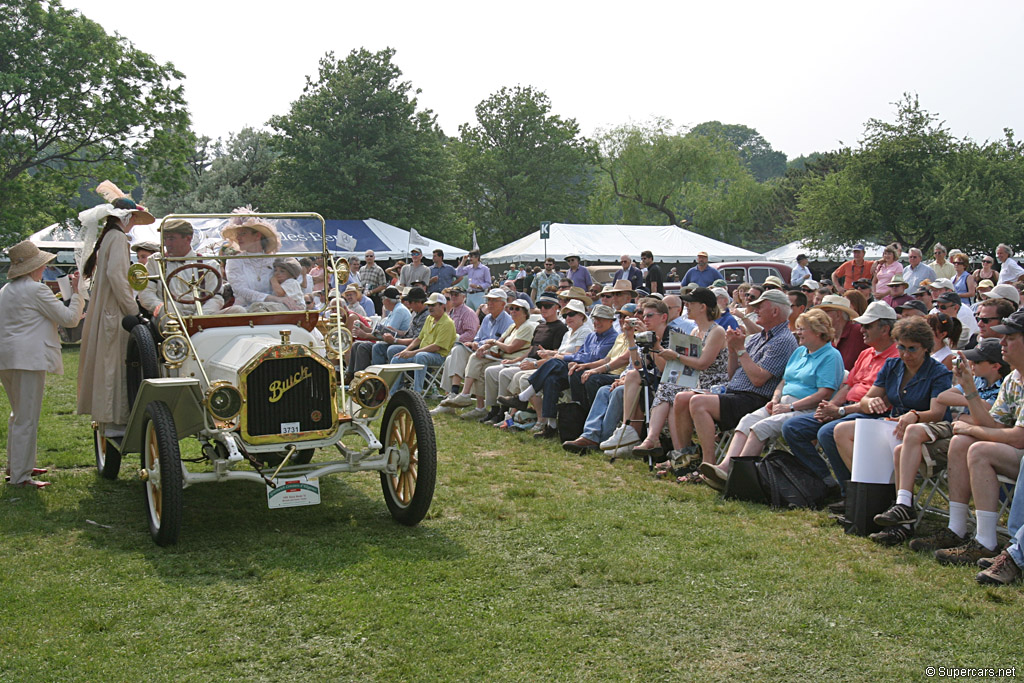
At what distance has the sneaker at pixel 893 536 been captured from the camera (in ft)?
17.9

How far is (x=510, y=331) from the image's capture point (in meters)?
10.9

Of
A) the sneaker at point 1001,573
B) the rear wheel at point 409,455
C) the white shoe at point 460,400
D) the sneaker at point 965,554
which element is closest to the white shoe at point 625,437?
the rear wheel at point 409,455

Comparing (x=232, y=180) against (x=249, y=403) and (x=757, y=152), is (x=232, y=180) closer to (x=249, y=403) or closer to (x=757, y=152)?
(x=249, y=403)

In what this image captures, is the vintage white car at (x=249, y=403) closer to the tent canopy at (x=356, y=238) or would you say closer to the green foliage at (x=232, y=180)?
the tent canopy at (x=356, y=238)

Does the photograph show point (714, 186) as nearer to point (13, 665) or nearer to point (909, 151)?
point (909, 151)

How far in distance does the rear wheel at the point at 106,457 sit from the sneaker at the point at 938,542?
19.6 feet

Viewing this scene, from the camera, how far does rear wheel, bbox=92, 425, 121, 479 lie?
732 cm

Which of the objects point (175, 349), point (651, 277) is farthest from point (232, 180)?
point (175, 349)

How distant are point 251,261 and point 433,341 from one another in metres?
5.18

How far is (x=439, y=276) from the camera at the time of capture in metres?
18.7

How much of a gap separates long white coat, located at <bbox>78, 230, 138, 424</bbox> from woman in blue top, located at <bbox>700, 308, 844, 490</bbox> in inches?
179

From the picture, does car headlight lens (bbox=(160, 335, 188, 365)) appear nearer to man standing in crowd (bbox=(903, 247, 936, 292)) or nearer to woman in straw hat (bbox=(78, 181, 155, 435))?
woman in straw hat (bbox=(78, 181, 155, 435))

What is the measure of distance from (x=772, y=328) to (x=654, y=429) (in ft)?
4.27

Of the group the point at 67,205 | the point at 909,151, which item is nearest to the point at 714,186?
the point at 909,151
